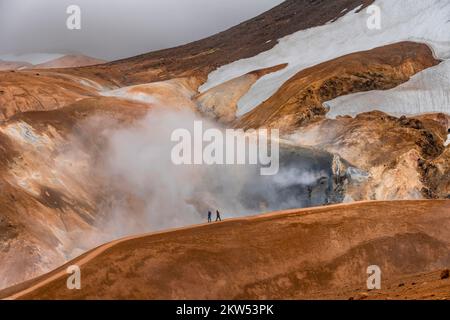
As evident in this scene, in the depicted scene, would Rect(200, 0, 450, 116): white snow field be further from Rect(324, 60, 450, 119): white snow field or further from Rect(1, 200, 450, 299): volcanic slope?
Rect(1, 200, 450, 299): volcanic slope

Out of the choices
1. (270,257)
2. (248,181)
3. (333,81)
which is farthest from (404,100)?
(270,257)

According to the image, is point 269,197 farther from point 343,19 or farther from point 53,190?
point 343,19

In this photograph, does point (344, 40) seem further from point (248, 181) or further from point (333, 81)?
point (248, 181)

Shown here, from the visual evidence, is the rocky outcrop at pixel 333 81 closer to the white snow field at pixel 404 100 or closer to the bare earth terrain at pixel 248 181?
the bare earth terrain at pixel 248 181

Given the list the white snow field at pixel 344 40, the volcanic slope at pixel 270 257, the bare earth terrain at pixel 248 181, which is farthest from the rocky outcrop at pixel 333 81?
the volcanic slope at pixel 270 257

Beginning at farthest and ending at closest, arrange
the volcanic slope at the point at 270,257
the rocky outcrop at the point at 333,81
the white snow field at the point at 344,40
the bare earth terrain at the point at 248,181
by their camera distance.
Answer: the white snow field at the point at 344,40
the rocky outcrop at the point at 333,81
the bare earth terrain at the point at 248,181
the volcanic slope at the point at 270,257
